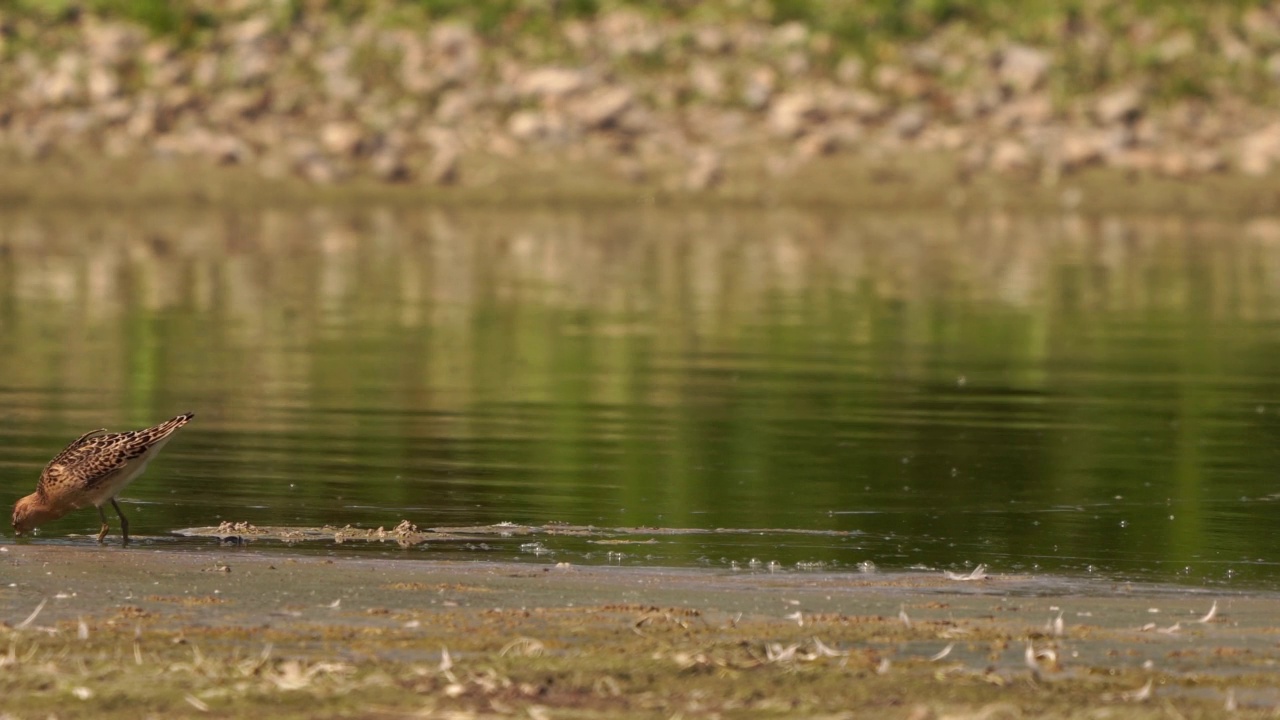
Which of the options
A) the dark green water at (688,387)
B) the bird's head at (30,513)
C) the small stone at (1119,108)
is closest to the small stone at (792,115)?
the small stone at (1119,108)

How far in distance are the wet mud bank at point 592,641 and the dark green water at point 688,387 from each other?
2.31 ft

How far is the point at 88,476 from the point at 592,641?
2.93 meters

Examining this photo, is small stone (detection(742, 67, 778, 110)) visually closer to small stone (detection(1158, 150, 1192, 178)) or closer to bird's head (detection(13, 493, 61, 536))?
small stone (detection(1158, 150, 1192, 178))

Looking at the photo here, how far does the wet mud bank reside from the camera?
709cm

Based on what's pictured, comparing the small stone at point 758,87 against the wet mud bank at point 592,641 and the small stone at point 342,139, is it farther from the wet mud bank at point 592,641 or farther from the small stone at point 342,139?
the wet mud bank at point 592,641

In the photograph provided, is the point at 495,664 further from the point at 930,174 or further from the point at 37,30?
the point at 37,30

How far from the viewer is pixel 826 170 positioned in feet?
110

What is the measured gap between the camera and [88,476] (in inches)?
398

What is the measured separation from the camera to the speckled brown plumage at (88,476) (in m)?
10.1

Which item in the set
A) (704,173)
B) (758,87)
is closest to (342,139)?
(704,173)

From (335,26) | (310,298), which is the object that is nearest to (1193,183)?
(335,26)

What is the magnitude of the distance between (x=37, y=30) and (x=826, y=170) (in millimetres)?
11139

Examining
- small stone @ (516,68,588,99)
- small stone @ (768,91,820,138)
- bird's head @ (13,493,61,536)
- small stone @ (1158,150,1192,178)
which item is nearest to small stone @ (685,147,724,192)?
small stone @ (768,91,820,138)

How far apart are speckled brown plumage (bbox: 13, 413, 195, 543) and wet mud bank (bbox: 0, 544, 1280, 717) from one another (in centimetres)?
36
